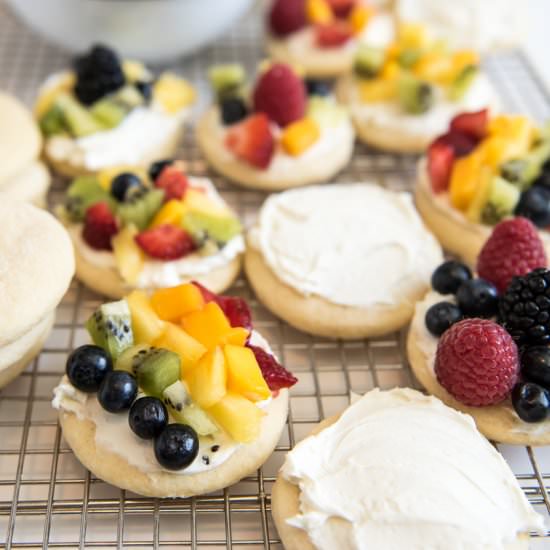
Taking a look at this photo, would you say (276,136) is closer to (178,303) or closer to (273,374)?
(178,303)

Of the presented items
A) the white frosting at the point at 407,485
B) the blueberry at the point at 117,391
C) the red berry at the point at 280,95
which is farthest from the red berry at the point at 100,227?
the white frosting at the point at 407,485

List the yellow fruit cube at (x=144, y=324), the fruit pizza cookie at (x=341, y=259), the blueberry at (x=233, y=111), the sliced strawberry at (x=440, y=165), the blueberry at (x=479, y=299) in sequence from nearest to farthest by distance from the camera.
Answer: the yellow fruit cube at (x=144, y=324)
the blueberry at (x=479, y=299)
the fruit pizza cookie at (x=341, y=259)
the sliced strawberry at (x=440, y=165)
the blueberry at (x=233, y=111)

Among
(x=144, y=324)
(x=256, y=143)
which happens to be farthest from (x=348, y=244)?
(x=144, y=324)

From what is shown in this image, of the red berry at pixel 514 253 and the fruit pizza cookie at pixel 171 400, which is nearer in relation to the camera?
the fruit pizza cookie at pixel 171 400

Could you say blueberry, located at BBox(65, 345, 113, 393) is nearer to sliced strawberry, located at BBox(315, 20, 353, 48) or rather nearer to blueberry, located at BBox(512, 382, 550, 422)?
blueberry, located at BBox(512, 382, 550, 422)

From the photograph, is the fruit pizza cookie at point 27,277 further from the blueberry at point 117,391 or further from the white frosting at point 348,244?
the white frosting at point 348,244

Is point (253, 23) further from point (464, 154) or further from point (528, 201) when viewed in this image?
point (528, 201)

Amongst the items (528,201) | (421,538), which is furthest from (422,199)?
(421,538)
